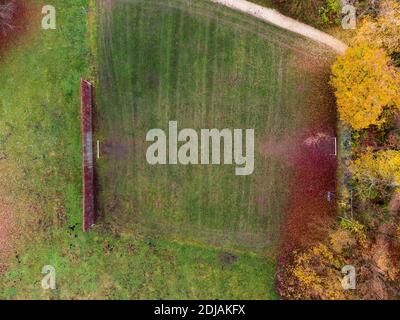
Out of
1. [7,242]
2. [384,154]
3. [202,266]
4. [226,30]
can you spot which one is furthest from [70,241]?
[384,154]

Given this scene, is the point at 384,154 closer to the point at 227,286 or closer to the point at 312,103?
the point at 312,103

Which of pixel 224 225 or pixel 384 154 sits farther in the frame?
pixel 224 225
